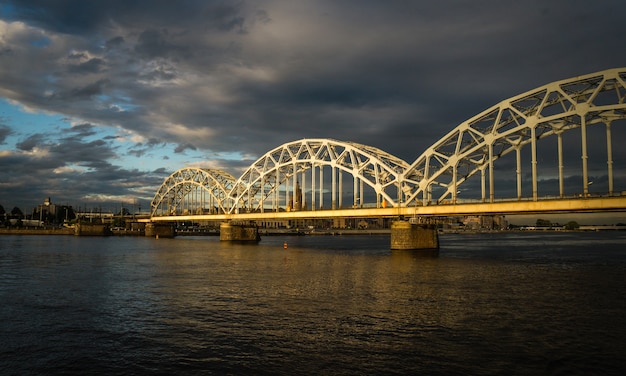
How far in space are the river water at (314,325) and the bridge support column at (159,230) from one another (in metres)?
121

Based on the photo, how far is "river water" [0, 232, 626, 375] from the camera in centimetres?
1612

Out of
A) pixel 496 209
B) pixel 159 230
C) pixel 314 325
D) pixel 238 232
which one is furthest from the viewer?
pixel 159 230

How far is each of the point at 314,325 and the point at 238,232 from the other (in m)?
94.7

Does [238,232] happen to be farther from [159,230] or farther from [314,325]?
[314,325]

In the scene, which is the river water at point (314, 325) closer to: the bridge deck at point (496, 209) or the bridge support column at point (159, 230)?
the bridge deck at point (496, 209)

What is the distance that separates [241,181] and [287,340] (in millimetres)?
93153

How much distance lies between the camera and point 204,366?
1591 cm

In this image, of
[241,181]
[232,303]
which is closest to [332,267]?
[232,303]

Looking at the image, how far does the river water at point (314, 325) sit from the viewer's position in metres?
16.1

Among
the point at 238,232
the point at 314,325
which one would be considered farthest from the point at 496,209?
the point at 238,232

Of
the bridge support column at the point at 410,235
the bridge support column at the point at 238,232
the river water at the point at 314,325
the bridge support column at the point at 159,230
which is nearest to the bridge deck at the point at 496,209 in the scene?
the bridge support column at the point at 410,235

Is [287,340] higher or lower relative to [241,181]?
lower

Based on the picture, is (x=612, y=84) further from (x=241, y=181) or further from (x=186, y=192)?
(x=186, y=192)

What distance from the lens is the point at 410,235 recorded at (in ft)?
224
